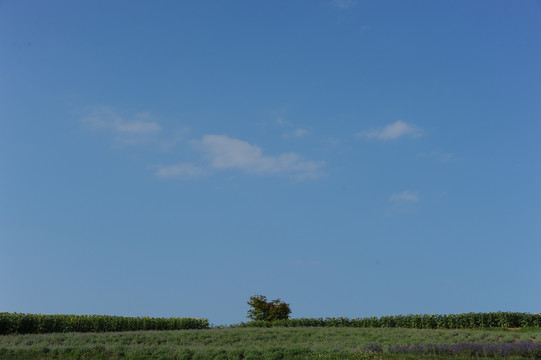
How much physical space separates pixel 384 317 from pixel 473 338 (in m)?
7.78

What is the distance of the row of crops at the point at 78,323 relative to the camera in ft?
71.4

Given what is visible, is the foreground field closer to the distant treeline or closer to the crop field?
the crop field

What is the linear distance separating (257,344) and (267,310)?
589 inches

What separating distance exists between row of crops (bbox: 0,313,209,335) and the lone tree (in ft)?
23.6

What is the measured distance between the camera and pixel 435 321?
2528cm

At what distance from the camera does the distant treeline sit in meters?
24.6

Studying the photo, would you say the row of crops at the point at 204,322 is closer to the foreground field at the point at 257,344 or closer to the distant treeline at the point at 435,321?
the distant treeline at the point at 435,321

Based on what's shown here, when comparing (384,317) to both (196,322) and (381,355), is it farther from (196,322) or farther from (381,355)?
(381,355)

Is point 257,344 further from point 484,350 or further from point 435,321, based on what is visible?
point 435,321

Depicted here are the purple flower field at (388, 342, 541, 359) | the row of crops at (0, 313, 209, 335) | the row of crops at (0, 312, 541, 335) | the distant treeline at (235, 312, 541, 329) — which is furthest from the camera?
the distant treeline at (235, 312, 541, 329)

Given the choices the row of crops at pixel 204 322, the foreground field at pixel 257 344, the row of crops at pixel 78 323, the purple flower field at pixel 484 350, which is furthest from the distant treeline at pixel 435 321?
the purple flower field at pixel 484 350

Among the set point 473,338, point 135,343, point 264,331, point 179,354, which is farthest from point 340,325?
point 179,354

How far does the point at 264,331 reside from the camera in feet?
70.7

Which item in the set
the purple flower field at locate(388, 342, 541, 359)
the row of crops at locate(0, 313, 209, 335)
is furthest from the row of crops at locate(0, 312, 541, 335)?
the purple flower field at locate(388, 342, 541, 359)
